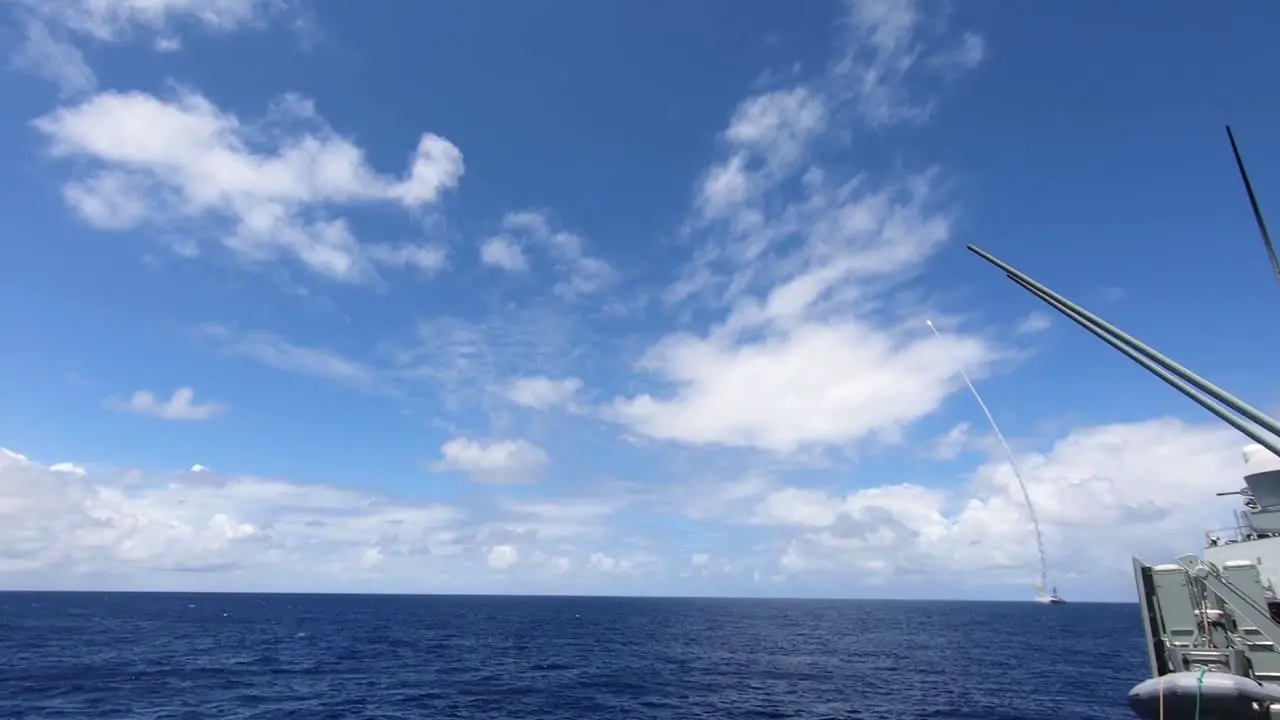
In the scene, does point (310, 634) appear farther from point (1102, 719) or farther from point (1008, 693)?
point (1102, 719)

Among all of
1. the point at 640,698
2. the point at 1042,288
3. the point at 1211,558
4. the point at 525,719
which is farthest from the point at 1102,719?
the point at 1042,288

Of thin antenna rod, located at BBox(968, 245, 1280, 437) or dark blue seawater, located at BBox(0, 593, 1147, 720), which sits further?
dark blue seawater, located at BBox(0, 593, 1147, 720)

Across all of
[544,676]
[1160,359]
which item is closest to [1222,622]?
[1160,359]

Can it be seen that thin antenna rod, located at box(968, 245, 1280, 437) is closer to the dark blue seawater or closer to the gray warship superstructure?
the gray warship superstructure

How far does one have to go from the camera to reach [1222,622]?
33219mm

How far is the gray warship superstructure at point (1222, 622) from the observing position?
26.7 m

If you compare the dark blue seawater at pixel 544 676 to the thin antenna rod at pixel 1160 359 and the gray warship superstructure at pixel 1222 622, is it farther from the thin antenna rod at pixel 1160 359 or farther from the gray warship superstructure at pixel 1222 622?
the thin antenna rod at pixel 1160 359

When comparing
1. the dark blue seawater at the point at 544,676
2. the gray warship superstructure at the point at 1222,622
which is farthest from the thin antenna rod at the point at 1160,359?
the dark blue seawater at the point at 544,676

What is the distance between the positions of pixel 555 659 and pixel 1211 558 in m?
73.0

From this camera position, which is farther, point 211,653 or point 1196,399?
point 211,653

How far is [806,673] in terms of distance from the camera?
7475 cm

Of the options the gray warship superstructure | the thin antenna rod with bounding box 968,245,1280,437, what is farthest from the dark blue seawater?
the thin antenna rod with bounding box 968,245,1280,437

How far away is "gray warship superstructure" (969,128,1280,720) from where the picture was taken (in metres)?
26.7

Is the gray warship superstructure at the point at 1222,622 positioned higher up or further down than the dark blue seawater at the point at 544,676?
higher up
